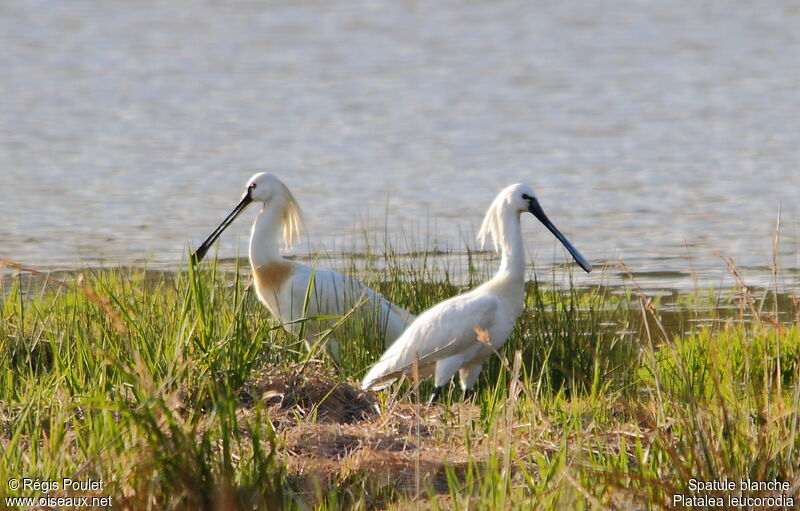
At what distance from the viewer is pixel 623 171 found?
15219 mm

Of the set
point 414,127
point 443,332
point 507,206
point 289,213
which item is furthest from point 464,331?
point 414,127

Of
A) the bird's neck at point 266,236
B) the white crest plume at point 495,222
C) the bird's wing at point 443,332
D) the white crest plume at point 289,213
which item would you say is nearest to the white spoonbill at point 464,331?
the bird's wing at point 443,332

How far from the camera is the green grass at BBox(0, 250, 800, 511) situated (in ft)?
12.8

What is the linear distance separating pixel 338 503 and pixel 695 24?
85.4 ft

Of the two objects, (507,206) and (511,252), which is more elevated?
(507,206)

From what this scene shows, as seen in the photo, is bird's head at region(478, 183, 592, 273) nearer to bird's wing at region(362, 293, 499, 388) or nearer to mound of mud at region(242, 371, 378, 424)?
bird's wing at region(362, 293, 499, 388)

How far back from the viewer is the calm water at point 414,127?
39.9 feet

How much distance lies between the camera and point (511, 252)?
6.91 meters

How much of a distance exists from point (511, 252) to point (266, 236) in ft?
6.30

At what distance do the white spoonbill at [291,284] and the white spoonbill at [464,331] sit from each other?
1.19 feet

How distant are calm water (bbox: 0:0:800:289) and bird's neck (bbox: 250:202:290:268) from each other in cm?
106

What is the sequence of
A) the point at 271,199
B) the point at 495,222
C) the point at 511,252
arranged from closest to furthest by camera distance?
1. the point at 511,252
2. the point at 495,222
3. the point at 271,199

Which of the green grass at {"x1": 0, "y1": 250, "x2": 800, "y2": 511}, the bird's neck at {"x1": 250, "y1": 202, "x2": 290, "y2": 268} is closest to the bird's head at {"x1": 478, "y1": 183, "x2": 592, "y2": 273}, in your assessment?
the green grass at {"x1": 0, "y1": 250, "x2": 800, "y2": 511}

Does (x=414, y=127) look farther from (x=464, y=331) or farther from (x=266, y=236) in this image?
(x=464, y=331)
